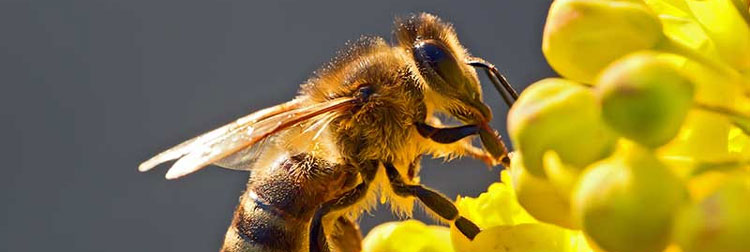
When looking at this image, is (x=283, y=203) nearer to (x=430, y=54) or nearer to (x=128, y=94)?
(x=430, y=54)

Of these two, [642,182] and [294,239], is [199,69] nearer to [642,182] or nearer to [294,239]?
[294,239]

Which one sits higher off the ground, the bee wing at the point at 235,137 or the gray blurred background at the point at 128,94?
the bee wing at the point at 235,137

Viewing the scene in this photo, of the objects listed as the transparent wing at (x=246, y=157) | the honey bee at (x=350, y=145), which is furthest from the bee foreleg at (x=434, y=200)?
the transparent wing at (x=246, y=157)

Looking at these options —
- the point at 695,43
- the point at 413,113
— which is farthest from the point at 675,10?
the point at 413,113

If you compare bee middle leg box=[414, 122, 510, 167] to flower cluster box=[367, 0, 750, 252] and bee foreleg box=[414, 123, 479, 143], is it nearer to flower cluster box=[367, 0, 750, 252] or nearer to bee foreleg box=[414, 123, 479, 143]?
bee foreleg box=[414, 123, 479, 143]

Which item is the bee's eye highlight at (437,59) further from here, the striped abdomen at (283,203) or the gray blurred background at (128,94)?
the gray blurred background at (128,94)
